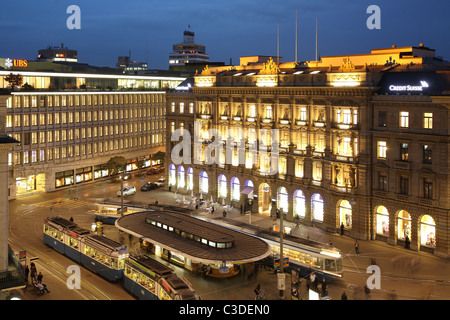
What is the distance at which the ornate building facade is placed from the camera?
211 ft

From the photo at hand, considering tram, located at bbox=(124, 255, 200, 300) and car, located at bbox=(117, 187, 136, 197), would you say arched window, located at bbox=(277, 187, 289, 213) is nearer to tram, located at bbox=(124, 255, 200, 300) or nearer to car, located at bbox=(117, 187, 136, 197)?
car, located at bbox=(117, 187, 136, 197)

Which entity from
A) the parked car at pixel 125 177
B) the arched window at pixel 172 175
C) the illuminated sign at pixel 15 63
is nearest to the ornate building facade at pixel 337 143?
the arched window at pixel 172 175

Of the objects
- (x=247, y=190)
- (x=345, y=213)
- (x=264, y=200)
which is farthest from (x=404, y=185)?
(x=247, y=190)

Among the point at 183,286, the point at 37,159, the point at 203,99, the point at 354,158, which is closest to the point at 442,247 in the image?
the point at 354,158

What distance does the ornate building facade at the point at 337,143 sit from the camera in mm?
64250

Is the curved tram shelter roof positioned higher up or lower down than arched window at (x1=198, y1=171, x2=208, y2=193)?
lower down

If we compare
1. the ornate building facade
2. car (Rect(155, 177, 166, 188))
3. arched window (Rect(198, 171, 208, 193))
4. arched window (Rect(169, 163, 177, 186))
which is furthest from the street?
car (Rect(155, 177, 166, 188))

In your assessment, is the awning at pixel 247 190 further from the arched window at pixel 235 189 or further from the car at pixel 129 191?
the car at pixel 129 191

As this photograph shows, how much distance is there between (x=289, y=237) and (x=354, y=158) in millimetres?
18573

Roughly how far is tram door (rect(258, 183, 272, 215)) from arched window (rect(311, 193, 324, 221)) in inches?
344

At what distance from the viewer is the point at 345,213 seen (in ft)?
239

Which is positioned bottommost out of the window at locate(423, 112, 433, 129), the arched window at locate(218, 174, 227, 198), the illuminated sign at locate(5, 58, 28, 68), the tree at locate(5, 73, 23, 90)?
the arched window at locate(218, 174, 227, 198)

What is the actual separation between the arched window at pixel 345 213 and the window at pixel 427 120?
1561 cm
